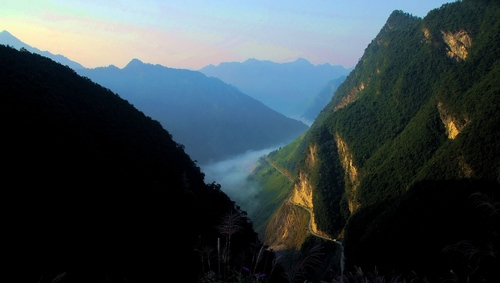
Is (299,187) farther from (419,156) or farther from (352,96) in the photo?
(419,156)

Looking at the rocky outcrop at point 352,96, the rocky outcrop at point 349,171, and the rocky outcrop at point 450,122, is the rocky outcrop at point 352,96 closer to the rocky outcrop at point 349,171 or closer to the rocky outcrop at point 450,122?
the rocky outcrop at point 349,171

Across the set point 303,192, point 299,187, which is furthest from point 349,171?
point 299,187

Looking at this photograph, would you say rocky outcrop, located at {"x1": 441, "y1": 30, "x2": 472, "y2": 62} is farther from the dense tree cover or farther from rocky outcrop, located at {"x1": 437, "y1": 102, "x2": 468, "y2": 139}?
the dense tree cover

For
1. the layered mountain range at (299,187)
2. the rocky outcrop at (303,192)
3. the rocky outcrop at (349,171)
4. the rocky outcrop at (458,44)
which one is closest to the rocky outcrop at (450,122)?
the layered mountain range at (299,187)

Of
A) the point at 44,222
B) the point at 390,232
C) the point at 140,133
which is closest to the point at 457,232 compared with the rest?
the point at 390,232

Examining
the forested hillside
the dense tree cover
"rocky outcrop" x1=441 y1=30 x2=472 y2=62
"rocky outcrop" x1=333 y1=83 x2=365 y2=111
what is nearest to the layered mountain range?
the dense tree cover

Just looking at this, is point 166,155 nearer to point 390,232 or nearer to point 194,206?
point 194,206
